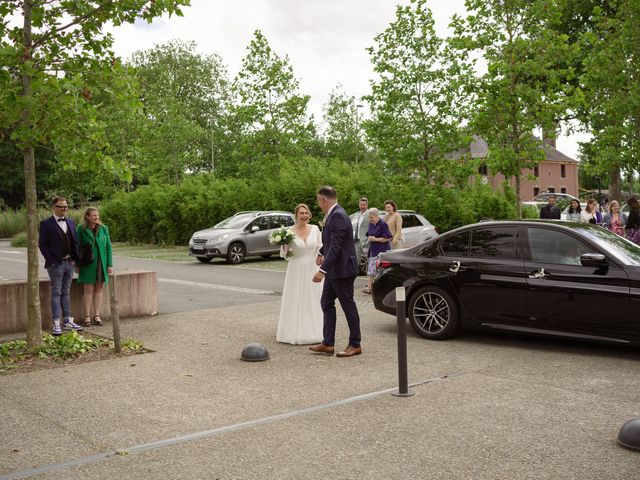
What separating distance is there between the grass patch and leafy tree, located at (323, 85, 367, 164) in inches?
2346

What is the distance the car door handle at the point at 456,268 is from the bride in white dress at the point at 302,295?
1730 millimetres

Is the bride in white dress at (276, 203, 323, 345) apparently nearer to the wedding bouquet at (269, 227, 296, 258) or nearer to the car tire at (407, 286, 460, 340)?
the wedding bouquet at (269, 227, 296, 258)

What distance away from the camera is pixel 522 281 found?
838 cm

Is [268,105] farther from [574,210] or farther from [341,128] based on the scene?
[341,128]

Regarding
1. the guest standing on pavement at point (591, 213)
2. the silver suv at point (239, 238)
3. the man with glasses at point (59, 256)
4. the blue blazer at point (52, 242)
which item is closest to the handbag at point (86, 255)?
the man with glasses at point (59, 256)

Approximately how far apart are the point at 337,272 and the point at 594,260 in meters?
2.85

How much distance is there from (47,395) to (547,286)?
5471 millimetres

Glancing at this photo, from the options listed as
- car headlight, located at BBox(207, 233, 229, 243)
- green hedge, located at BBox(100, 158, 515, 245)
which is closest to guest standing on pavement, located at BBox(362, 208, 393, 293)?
green hedge, located at BBox(100, 158, 515, 245)

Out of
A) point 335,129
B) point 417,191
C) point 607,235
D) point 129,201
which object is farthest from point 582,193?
point 607,235

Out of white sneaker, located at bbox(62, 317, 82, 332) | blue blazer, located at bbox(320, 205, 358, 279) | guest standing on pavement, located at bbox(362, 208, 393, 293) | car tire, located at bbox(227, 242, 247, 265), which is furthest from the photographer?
car tire, located at bbox(227, 242, 247, 265)

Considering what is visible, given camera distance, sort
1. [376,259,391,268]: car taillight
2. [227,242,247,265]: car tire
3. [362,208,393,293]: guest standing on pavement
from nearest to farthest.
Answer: [376,259,391,268]: car taillight < [362,208,393,293]: guest standing on pavement < [227,242,247,265]: car tire

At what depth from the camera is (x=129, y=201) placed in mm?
37406

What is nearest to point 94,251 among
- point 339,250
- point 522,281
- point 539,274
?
point 339,250

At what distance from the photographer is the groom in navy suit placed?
814cm
